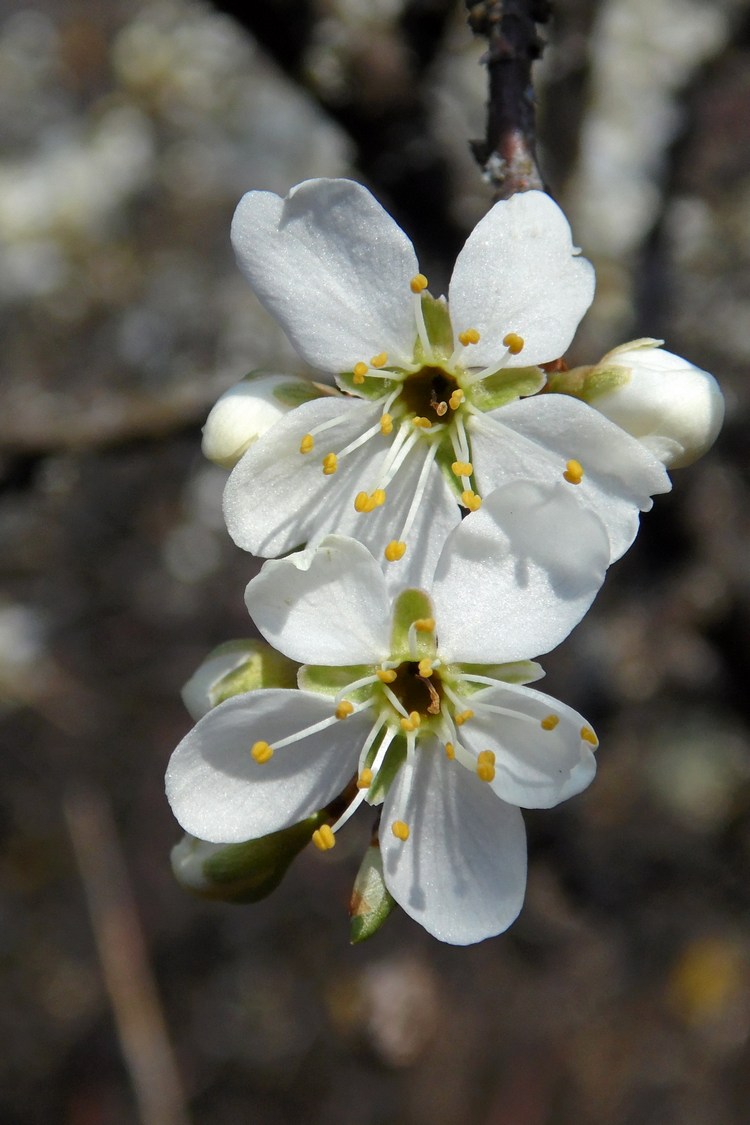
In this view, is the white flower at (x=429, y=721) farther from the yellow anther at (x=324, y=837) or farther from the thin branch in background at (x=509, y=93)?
the thin branch in background at (x=509, y=93)

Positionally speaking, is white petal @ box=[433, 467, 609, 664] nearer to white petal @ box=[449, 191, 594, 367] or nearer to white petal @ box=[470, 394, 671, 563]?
white petal @ box=[470, 394, 671, 563]

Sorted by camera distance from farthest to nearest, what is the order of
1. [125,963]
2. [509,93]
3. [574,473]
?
[125,963] < [509,93] < [574,473]

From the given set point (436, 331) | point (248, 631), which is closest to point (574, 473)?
point (436, 331)

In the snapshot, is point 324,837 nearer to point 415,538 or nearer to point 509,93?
point 415,538

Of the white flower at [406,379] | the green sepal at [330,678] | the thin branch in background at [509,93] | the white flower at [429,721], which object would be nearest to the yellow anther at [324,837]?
the white flower at [429,721]

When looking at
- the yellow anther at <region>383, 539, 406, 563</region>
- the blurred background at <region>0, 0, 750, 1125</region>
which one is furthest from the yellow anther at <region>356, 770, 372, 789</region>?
the blurred background at <region>0, 0, 750, 1125</region>

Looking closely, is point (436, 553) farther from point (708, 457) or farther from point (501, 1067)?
point (501, 1067)

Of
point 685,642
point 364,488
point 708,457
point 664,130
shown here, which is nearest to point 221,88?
point 664,130
